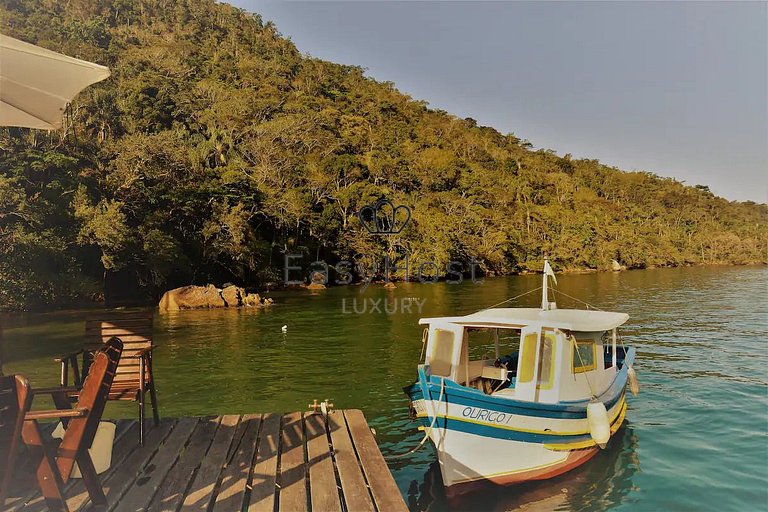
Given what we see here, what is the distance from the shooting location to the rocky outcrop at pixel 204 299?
1176 inches

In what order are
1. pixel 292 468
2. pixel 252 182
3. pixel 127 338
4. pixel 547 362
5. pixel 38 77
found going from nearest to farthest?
pixel 38 77 → pixel 292 468 → pixel 127 338 → pixel 547 362 → pixel 252 182

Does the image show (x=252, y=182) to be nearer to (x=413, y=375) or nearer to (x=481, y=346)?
(x=481, y=346)

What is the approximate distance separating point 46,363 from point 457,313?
61.3 feet

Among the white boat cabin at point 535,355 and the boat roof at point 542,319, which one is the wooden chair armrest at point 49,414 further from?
the boat roof at point 542,319

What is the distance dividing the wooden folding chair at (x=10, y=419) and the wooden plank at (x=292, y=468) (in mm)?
2155

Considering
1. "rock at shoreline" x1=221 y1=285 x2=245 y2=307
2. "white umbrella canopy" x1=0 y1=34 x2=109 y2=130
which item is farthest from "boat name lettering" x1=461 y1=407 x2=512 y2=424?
"rock at shoreline" x1=221 y1=285 x2=245 y2=307

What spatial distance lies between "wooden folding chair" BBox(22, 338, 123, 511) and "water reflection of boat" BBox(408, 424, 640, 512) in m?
4.56

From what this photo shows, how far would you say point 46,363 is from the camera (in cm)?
1518

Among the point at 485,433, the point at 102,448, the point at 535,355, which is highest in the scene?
the point at 535,355

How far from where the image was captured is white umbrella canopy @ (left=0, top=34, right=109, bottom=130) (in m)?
4.43

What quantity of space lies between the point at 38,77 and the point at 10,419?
10.1ft

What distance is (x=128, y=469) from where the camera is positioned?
5.01m

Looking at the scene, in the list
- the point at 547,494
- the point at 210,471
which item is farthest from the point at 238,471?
the point at 547,494

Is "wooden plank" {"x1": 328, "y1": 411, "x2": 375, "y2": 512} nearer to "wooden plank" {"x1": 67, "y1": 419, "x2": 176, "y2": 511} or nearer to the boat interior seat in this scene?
"wooden plank" {"x1": 67, "y1": 419, "x2": 176, "y2": 511}
